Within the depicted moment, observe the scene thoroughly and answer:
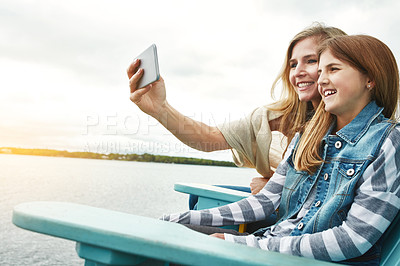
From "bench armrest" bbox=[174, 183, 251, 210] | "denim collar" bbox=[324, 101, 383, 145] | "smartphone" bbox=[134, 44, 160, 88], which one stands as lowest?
"bench armrest" bbox=[174, 183, 251, 210]

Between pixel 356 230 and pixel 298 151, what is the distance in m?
0.36

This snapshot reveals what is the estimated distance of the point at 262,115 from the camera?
166cm

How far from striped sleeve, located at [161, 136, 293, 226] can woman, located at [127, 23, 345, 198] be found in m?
0.28

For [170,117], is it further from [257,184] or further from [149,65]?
[257,184]

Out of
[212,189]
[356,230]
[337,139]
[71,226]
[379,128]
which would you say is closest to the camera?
[71,226]

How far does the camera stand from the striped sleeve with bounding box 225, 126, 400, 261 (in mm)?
777

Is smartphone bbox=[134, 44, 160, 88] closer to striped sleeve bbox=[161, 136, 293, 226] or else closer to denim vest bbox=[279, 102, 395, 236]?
striped sleeve bbox=[161, 136, 293, 226]

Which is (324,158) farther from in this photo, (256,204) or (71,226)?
(71,226)

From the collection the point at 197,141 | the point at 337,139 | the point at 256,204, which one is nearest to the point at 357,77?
the point at 337,139

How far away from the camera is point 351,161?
927 millimetres

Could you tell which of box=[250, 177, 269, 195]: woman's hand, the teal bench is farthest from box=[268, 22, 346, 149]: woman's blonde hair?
the teal bench

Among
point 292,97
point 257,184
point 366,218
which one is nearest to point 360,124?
point 366,218

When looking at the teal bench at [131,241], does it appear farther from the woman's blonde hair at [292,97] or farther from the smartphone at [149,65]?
the woman's blonde hair at [292,97]

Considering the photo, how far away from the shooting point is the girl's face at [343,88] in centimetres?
98
